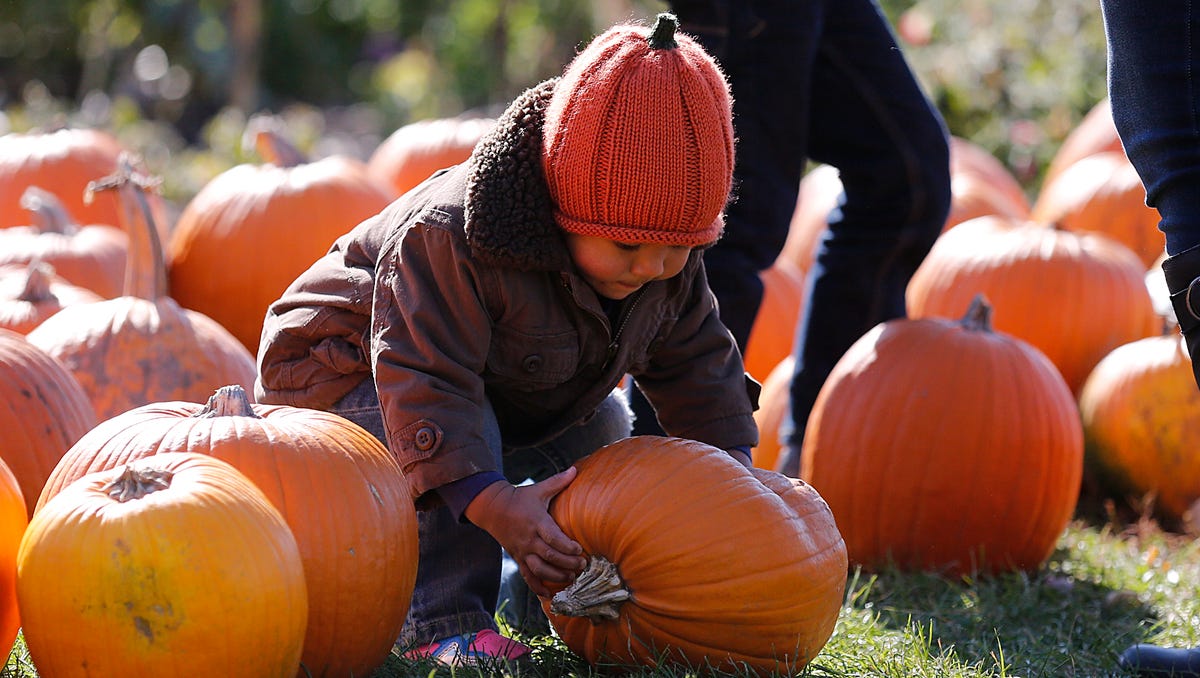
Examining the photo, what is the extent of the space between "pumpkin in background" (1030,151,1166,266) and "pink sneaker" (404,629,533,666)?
3841mm

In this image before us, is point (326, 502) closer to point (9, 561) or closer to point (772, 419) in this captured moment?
point (9, 561)

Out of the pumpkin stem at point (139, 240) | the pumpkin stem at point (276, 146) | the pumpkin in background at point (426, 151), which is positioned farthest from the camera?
the pumpkin in background at point (426, 151)

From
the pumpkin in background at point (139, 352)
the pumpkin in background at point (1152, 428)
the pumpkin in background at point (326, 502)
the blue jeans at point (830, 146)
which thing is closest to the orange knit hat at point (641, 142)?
the pumpkin in background at point (326, 502)

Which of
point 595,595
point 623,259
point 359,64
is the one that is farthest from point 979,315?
point 359,64

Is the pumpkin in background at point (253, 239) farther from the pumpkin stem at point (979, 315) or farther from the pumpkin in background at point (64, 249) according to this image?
the pumpkin stem at point (979, 315)

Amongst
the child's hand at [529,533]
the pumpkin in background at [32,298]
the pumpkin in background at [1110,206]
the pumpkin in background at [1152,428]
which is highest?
the pumpkin in background at [32,298]

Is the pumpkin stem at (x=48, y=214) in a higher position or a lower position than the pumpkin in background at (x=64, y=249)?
higher

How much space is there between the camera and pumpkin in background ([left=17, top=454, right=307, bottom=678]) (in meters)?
2.12

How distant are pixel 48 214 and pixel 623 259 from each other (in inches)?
116

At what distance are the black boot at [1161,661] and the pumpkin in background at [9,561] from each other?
2103mm

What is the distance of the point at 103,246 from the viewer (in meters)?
4.95

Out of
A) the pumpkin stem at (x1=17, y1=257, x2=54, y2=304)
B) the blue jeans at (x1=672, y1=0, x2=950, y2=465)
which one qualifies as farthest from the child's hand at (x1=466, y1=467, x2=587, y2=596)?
the pumpkin stem at (x1=17, y1=257, x2=54, y2=304)

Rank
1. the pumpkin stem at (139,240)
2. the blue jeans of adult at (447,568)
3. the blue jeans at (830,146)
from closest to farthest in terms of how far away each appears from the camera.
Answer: the blue jeans of adult at (447,568) < the blue jeans at (830,146) < the pumpkin stem at (139,240)

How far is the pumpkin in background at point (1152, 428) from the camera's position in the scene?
172 inches
